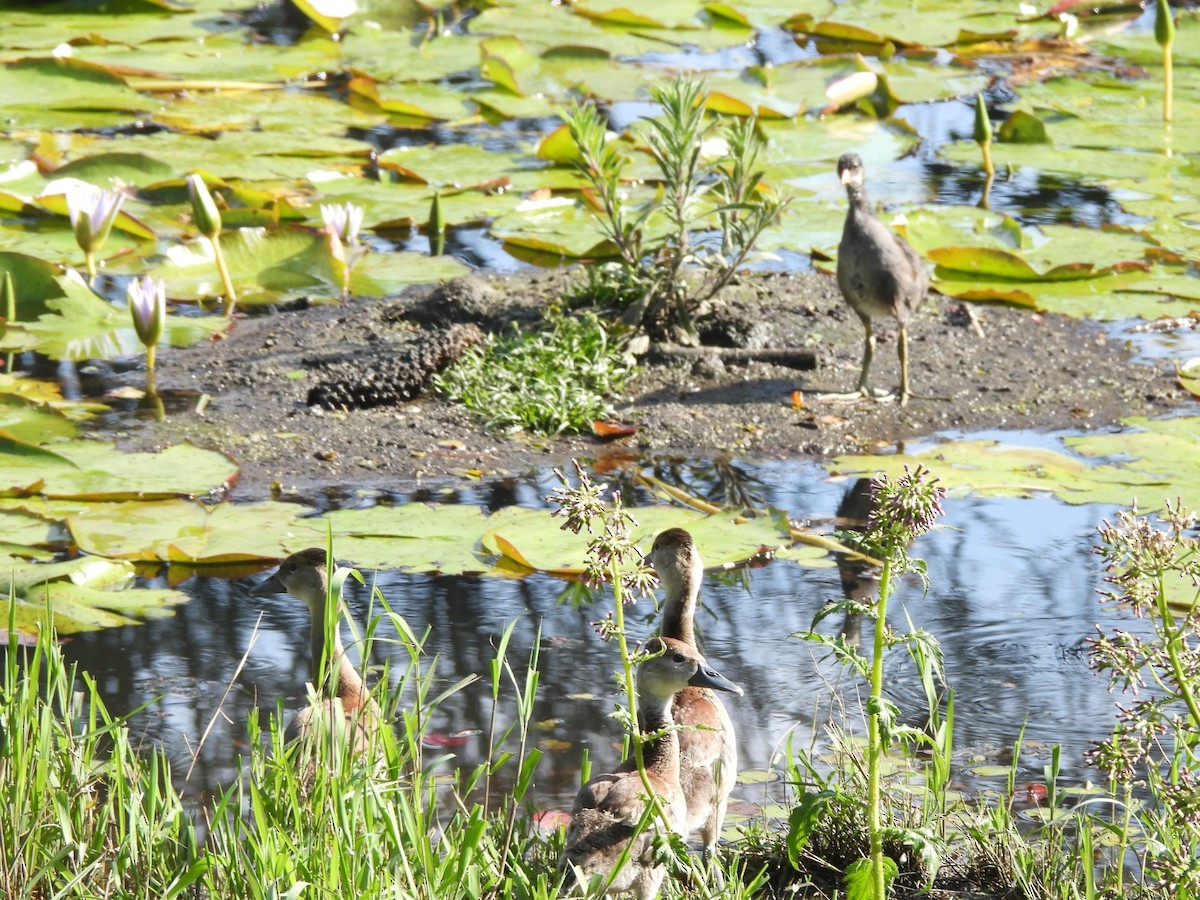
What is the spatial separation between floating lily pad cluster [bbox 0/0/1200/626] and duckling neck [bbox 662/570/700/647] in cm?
88

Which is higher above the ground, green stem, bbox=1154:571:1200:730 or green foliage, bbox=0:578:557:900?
green stem, bbox=1154:571:1200:730

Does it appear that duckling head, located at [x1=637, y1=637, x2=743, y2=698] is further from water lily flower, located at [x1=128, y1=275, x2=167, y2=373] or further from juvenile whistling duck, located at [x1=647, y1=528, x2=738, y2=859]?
water lily flower, located at [x1=128, y1=275, x2=167, y2=373]

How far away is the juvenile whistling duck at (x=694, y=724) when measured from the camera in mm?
3516

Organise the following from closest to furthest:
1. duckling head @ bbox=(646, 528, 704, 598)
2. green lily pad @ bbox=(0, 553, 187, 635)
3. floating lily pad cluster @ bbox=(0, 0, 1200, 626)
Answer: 1. duckling head @ bbox=(646, 528, 704, 598)
2. green lily pad @ bbox=(0, 553, 187, 635)
3. floating lily pad cluster @ bbox=(0, 0, 1200, 626)

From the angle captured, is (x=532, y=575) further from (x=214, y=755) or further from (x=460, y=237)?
(x=460, y=237)

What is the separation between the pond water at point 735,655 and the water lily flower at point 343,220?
3192 mm

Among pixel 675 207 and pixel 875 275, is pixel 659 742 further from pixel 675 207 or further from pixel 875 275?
pixel 675 207

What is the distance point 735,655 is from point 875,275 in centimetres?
243

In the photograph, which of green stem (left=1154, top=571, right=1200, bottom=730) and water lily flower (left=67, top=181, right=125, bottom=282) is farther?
water lily flower (left=67, top=181, right=125, bottom=282)

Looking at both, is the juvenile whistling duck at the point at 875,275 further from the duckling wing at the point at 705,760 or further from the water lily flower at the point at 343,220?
the duckling wing at the point at 705,760

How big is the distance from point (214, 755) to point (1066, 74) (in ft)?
33.3

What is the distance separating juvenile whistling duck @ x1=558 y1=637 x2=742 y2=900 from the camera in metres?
Result: 3.01

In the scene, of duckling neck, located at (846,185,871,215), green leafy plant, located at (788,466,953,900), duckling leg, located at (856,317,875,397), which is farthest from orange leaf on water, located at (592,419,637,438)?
green leafy plant, located at (788,466,953,900)

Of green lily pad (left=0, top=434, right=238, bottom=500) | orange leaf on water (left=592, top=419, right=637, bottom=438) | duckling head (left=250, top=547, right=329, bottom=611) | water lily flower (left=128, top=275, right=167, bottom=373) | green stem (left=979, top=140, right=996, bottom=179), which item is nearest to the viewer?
duckling head (left=250, top=547, right=329, bottom=611)
